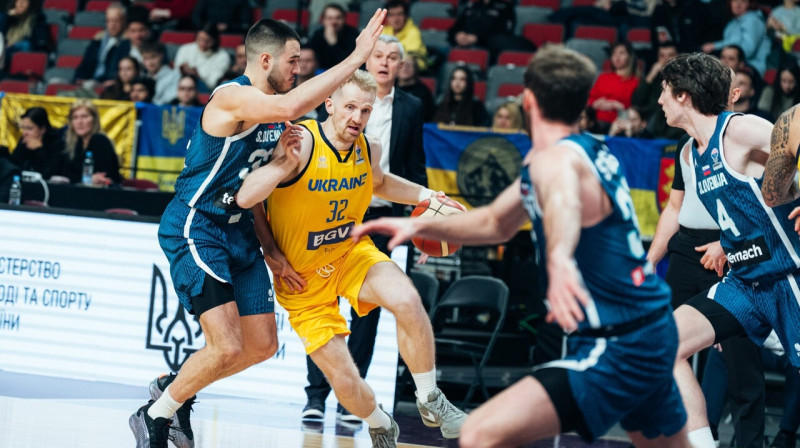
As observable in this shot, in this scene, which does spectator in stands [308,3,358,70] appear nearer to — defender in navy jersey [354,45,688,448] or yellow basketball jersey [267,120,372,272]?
yellow basketball jersey [267,120,372,272]

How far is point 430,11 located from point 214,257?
10168 mm

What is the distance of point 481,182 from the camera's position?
33.4ft

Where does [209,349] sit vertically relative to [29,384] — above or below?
above

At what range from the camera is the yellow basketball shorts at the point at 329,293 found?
5.92 meters

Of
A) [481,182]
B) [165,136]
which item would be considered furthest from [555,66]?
[165,136]

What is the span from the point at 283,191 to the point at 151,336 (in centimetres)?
305

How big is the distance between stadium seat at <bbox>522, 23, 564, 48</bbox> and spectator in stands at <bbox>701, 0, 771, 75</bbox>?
7.07ft

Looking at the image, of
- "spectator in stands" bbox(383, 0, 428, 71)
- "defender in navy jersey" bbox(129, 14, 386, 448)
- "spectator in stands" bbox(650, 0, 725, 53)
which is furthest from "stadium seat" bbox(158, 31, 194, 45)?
"defender in navy jersey" bbox(129, 14, 386, 448)

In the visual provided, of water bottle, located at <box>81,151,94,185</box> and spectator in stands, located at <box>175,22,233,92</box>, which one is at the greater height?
spectator in stands, located at <box>175,22,233,92</box>

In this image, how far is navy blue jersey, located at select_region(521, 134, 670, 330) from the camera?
3721mm

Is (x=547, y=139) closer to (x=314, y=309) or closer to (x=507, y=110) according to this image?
(x=314, y=309)

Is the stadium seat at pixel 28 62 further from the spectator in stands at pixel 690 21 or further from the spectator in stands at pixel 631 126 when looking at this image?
the spectator in stands at pixel 631 126

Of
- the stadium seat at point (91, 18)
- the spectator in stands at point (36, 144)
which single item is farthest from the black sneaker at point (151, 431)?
the stadium seat at point (91, 18)

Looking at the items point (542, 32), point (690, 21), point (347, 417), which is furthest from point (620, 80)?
point (347, 417)
